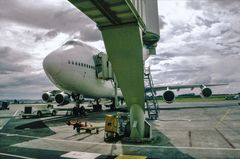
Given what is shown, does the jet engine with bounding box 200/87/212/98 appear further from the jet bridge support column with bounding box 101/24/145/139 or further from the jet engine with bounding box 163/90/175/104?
the jet bridge support column with bounding box 101/24/145/139

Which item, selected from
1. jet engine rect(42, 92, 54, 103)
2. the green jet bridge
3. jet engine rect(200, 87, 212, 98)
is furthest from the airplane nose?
jet engine rect(200, 87, 212, 98)

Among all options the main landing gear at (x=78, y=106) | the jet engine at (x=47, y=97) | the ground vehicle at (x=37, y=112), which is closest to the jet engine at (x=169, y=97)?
the main landing gear at (x=78, y=106)

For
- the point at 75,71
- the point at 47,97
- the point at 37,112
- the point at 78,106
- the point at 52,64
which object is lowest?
the point at 37,112

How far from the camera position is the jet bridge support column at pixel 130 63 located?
10.3 metres

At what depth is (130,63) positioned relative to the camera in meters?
10.8

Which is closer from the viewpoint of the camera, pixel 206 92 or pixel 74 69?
pixel 74 69

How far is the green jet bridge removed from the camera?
29.0 feet

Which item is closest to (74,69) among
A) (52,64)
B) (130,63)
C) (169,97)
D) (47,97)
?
(52,64)

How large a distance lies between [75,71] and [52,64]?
2.50 m

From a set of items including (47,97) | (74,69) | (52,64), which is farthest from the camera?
(47,97)

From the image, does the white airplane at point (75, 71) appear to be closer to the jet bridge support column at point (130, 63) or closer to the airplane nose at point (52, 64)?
the airplane nose at point (52, 64)

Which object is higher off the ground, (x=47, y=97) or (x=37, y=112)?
(x=47, y=97)

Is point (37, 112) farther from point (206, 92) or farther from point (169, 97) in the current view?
point (206, 92)

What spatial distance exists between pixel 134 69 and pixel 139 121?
281cm
